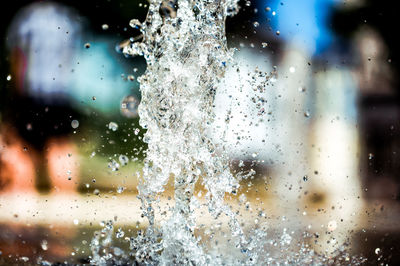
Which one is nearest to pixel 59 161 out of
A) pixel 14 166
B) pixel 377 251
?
pixel 14 166

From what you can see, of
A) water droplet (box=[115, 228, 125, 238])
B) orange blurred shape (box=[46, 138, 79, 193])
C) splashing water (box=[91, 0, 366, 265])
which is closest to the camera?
splashing water (box=[91, 0, 366, 265])

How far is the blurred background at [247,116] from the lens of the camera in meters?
4.90

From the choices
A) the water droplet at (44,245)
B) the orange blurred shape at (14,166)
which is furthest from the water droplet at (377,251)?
the orange blurred shape at (14,166)

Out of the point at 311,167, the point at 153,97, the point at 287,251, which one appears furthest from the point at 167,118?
the point at 311,167

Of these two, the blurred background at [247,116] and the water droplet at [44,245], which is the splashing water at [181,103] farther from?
the blurred background at [247,116]

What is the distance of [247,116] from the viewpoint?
462cm

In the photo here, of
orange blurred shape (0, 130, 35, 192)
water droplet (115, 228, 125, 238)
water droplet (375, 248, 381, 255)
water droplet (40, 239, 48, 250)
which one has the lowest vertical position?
water droplet (375, 248, 381, 255)

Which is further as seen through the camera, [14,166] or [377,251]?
[14,166]

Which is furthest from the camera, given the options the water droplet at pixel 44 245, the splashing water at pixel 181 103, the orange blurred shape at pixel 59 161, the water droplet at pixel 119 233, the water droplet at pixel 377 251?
the orange blurred shape at pixel 59 161

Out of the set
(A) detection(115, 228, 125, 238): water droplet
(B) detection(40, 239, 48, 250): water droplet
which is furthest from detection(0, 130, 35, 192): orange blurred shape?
(B) detection(40, 239, 48, 250): water droplet

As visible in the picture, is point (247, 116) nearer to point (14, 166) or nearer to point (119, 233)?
point (119, 233)

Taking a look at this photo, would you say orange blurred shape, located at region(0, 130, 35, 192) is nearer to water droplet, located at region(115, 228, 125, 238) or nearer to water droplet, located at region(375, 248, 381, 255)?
water droplet, located at region(115, 228, 125, 238)

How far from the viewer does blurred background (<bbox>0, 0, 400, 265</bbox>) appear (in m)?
4.90

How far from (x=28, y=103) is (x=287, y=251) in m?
4.19
